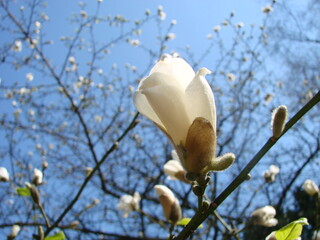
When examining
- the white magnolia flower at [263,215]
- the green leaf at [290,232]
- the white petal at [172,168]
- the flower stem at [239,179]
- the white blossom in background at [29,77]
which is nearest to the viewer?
the flower stem at [239,179]

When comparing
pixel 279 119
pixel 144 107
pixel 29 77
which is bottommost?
pixel 279 119

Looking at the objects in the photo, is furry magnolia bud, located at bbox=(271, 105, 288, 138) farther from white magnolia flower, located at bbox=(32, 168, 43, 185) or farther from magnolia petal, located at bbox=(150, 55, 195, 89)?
white magnolia flower, located at bbox=(32, 168, 43, 185)

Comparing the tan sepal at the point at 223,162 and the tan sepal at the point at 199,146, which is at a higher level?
the tan sepal at the point at 199,146

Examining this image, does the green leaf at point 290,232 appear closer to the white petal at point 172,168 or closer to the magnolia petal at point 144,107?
the magnolia petal at point 144,107

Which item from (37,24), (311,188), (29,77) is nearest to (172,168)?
(311,188)

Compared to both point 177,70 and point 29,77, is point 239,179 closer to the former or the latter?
point 177,70

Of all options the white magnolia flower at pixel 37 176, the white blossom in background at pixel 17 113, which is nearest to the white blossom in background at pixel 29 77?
the white blossom in background at pixel 17 113

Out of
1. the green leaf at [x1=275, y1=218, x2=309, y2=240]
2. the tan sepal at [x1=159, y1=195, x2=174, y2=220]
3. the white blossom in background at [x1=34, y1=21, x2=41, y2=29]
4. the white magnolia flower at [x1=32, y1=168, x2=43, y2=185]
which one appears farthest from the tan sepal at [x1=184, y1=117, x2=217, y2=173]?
the white blossom in background at [x1=34, y1=21, x2=41, y2=29]
